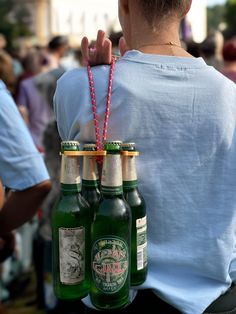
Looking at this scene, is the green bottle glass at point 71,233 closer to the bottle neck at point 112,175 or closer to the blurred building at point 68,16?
the bottle neck at point 112,175

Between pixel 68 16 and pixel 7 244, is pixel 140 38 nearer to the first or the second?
pixel 7 244

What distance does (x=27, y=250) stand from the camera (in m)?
5.54

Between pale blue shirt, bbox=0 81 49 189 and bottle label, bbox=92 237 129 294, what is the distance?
786mm

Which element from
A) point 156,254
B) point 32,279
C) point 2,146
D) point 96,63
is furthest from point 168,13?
point 32,279

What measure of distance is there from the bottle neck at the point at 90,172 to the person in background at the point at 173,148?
0.10 meters

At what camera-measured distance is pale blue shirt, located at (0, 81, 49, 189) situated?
7.12 feet

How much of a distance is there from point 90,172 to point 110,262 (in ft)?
0.85

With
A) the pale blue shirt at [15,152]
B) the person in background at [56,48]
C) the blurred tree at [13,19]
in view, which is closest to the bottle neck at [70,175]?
the pale blue shirt at [15,152]

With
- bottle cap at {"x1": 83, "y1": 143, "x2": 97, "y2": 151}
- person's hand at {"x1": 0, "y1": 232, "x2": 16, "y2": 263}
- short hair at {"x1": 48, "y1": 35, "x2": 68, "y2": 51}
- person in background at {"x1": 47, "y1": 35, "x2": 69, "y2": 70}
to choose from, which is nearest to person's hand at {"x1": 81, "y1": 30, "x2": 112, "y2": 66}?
bottle cap at {"x1": 83, "y1": 143, "x2": 97, "y2": 151}

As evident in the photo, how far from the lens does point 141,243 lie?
5.25 ft

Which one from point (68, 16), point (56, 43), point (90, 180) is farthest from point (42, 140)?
point (68, 16)

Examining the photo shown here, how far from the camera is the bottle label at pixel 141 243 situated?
1.59 meters

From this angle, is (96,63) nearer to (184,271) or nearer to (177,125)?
(177,125)

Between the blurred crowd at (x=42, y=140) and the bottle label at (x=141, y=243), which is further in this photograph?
the blurred crowd at (x=42, y=140)
